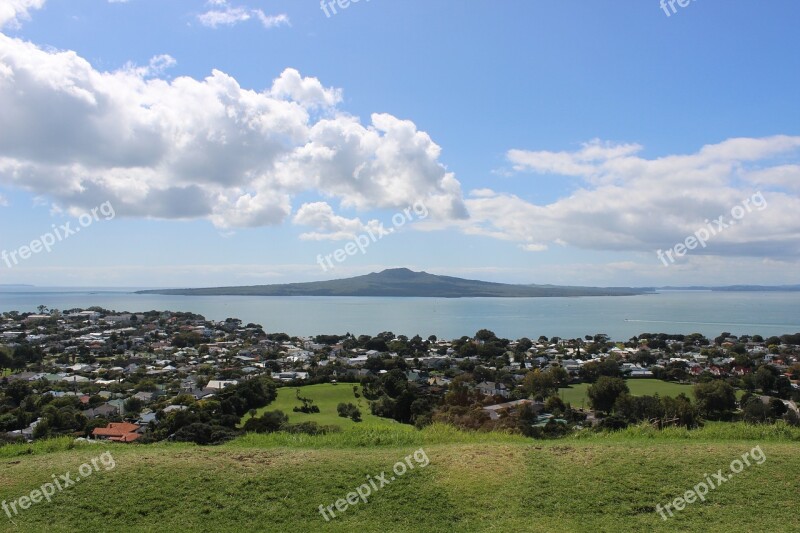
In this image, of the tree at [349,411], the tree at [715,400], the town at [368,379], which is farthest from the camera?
the tree at [349,411]

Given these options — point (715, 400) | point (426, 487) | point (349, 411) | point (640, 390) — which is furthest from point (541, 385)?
point (426, 487)

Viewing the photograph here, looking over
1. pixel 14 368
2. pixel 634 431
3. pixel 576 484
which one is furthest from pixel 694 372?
pixel 14 368

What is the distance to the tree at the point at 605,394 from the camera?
2009 centimetres

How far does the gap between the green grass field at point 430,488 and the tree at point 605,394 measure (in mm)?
13561

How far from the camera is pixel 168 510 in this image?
Result: 5.48 metres

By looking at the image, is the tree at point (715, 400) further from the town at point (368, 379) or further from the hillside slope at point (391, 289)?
the hillside slope at point (391, 289)

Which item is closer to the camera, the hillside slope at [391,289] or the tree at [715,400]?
the tree at [715,400]

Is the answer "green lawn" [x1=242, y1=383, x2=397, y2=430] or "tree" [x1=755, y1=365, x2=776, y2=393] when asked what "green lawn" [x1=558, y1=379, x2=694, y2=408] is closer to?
"tree" [x1=755, y1=365, x2=776, y2=393]

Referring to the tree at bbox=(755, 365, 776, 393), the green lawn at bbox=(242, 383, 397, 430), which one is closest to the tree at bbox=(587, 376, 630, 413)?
the green lawn at bbox=(242, 383, 397, 430)

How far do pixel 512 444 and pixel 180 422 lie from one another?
9.32m

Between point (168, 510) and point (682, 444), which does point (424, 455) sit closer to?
point (168, 510)

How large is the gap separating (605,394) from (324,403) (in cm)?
1136

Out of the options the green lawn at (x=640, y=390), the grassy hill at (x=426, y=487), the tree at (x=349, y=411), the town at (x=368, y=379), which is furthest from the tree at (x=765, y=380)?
the grassy hill at (x=426, y=487)

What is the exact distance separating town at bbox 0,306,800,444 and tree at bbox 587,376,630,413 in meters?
0.06
